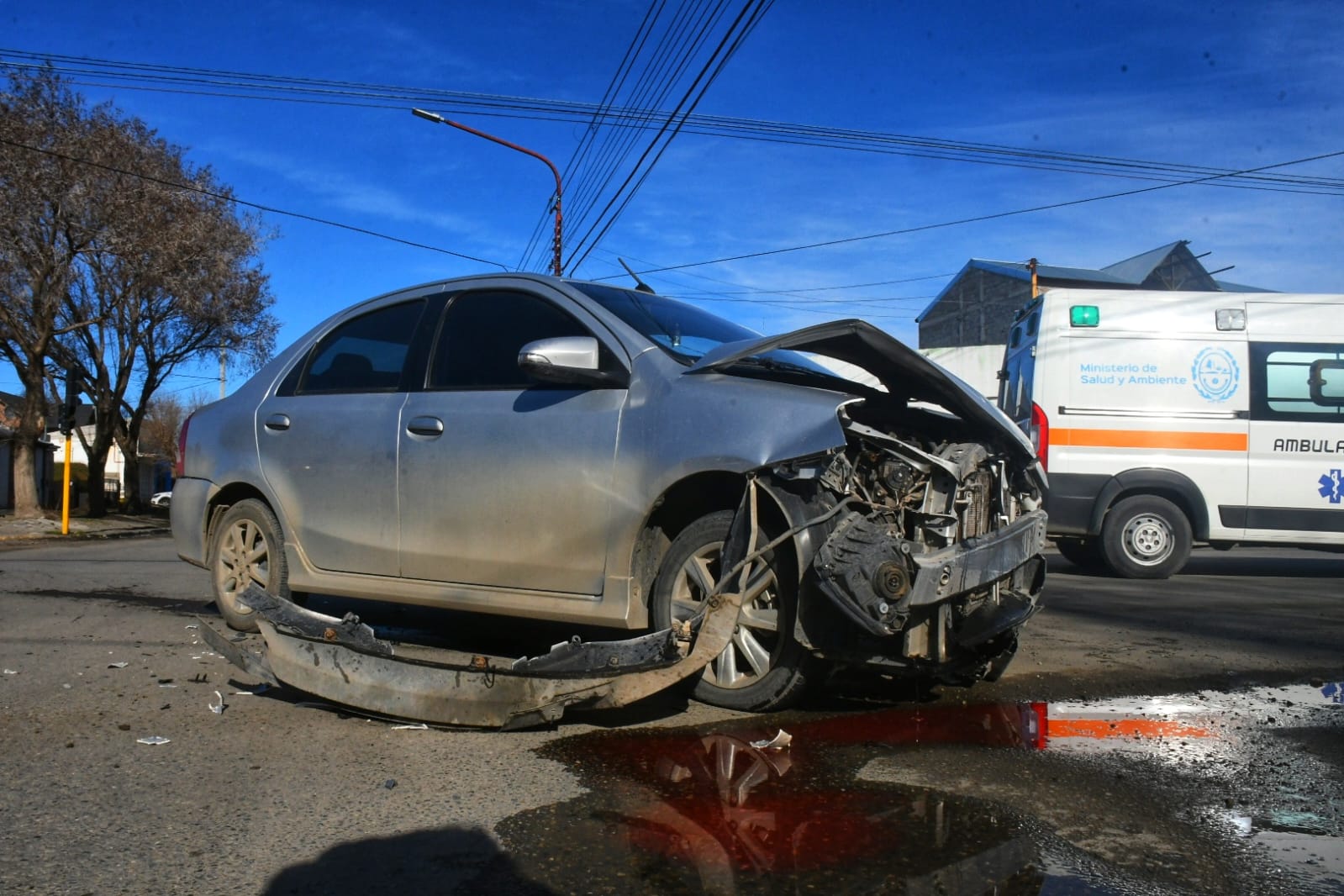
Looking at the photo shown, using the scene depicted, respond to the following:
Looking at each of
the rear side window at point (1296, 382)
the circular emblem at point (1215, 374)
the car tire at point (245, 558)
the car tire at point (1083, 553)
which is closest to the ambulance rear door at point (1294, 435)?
the rear side window at point (1296, 382)

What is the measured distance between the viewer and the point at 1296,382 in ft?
32.1

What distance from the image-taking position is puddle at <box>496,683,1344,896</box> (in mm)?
2518

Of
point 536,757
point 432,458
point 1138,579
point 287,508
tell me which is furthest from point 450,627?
point 1138,579

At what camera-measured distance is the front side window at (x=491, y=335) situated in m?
4.59

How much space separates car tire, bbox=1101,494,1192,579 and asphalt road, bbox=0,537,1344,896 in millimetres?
4875

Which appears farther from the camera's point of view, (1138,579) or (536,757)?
(1138,579)

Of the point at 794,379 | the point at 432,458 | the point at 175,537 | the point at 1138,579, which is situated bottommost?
the point at 1138,579

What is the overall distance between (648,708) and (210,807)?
1.63 metres

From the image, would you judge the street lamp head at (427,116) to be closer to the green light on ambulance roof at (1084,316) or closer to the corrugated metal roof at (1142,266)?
the green light on ambulance roof at (1084,316)

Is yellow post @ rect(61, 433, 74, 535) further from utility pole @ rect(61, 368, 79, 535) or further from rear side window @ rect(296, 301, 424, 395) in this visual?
rear side window @ rect(296, 301, 424, 395)

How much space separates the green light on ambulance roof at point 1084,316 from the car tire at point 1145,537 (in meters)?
1.70

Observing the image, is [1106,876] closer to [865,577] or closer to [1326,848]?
[1326,848]

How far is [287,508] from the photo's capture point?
17.2ft

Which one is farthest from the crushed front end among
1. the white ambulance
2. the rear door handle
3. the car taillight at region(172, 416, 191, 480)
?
the white ambulance
